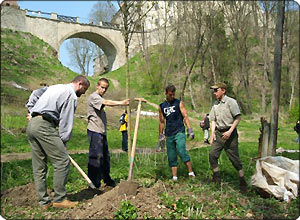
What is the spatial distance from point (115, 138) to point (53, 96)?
8.84m

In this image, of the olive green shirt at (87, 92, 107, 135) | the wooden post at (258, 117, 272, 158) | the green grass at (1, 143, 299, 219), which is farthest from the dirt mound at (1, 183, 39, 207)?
the wooden post at (258, 117, 272, 158)

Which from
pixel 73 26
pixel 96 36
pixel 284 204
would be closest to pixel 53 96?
pixel 284 204

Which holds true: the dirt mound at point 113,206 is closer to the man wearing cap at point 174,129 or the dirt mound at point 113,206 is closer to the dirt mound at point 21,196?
the dirt mound at point 21,196

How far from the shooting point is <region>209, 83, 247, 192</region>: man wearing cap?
4.45 meters

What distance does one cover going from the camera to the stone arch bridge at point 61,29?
26.2m

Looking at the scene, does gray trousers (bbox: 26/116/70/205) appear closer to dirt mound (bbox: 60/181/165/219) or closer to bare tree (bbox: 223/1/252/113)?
dirt mound (bbox: 60/181/165/219)

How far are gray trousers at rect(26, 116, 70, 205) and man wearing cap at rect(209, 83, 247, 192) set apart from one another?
2.39 meters

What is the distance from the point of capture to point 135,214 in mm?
3188

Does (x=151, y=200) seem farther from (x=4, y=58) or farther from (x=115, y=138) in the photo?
(x=4, y=58)

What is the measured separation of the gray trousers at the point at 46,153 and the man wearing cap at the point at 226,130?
2.39 m

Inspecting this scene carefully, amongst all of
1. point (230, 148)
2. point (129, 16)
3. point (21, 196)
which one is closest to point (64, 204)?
point (21, 196)

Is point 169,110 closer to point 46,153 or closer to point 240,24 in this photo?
point 46,153

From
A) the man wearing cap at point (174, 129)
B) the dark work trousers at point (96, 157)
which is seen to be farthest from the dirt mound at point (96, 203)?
the man wearing cap at point (174, 129)

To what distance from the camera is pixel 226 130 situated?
4.54m
